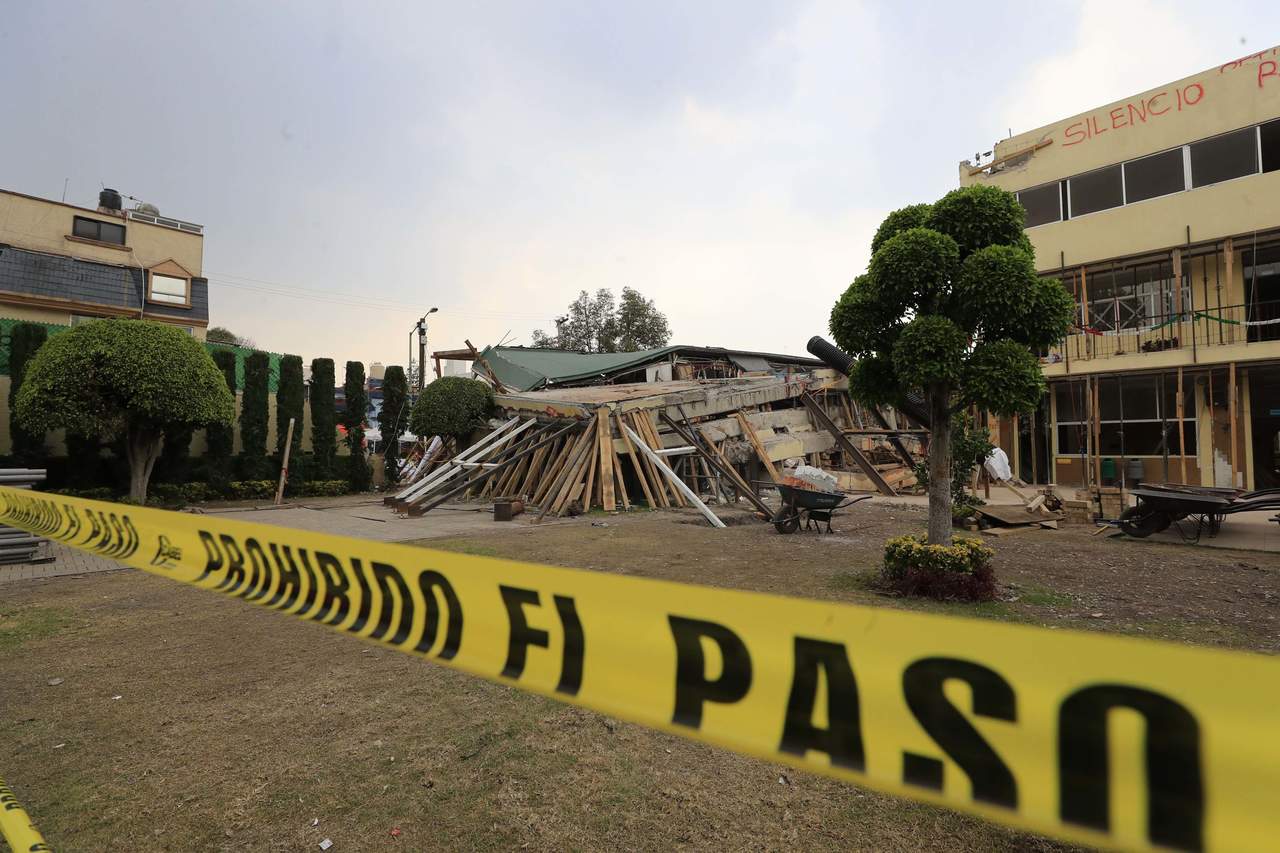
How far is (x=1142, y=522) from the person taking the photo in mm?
9945

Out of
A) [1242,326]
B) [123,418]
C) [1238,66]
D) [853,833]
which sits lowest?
[853,833]

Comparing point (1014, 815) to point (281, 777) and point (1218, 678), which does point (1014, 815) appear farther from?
point (281, 777)

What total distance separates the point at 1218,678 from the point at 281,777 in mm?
3976

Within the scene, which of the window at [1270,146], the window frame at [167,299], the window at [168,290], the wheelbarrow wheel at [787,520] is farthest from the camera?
the window at [168,290]

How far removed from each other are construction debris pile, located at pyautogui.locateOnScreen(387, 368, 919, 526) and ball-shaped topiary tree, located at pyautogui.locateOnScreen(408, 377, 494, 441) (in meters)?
0.72

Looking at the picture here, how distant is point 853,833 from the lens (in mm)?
2770

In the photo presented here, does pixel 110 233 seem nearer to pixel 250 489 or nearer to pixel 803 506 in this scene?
pixel 250 489

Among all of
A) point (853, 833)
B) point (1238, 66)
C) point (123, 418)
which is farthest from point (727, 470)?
point (1238, 66)

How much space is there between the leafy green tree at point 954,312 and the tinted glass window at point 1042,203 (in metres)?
14.1

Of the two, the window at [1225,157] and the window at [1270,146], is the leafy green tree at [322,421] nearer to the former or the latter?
the window at [1225,157]

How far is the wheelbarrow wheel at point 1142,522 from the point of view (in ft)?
32.3

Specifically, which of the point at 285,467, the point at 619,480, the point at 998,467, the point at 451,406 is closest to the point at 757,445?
the point at 619,480

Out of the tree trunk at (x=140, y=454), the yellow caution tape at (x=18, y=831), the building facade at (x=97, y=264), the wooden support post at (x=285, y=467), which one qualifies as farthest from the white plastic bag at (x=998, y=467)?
the building facade at (x=97, y=264)

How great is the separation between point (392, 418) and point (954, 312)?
20.1 meters
